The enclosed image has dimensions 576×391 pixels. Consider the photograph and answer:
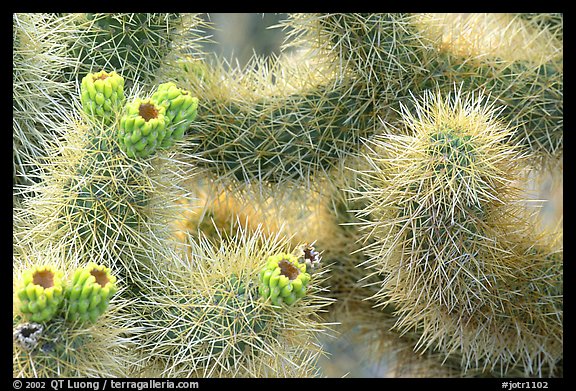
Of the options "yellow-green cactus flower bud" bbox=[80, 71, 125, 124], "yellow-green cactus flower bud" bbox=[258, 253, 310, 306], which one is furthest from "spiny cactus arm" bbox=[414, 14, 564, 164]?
"yellow-green cactus flower bud" bbox=[80, 71, 125, 124]

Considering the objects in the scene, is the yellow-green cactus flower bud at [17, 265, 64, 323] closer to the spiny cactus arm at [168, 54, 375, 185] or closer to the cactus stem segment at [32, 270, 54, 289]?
the cactus stem segment at [32, 270, 54, 289]

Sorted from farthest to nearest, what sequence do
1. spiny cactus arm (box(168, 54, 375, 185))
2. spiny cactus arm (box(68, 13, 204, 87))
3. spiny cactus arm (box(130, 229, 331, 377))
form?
spiny cactus arm (box(168, 54, 375, 185)) < spiny cactus arm (box(68, 13, 204, 87)) < spiny cactus arm (box(130, 229, 331, 377))

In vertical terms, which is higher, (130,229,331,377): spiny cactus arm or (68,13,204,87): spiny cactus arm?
(68,13,204,87): spiny cactus arm

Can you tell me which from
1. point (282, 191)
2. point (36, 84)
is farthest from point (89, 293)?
point (282, 191)

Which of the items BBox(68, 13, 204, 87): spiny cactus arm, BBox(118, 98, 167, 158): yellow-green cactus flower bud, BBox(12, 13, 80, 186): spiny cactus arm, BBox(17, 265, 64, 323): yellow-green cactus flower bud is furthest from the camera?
BBox(68, 13, 204, 87): spiny cactus arm

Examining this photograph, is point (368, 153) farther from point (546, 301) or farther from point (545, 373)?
point (545, 373)

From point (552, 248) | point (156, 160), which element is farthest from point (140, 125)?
point (552, 248)

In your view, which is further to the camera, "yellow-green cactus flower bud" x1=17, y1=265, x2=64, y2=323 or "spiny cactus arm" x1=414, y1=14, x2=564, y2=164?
"spiny cactus arm" x1=414, y1=14, x2=564, y2=164
